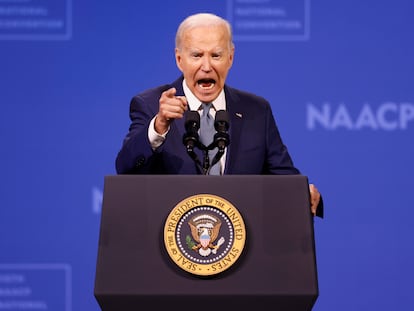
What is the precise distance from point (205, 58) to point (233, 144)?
0.86 ft

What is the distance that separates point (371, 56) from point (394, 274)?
3.33 feet

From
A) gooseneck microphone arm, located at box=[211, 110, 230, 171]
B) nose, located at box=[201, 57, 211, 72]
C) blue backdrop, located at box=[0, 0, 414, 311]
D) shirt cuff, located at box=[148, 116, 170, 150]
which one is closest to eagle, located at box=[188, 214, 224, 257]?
gooseneck microphone arm, located at box=[211, 110, 230, 171]

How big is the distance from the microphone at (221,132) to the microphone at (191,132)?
0.05 m

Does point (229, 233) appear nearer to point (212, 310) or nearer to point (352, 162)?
point (212, 310)

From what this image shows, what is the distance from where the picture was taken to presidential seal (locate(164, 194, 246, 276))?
1739mm

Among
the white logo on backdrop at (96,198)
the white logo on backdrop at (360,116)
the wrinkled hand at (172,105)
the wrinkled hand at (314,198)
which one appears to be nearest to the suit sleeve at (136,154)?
the wrinkled hand at (172,105)

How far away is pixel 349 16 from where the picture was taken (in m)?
3.53

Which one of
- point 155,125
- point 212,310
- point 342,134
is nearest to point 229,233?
Result: point 212,310

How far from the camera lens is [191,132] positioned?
1885 mm

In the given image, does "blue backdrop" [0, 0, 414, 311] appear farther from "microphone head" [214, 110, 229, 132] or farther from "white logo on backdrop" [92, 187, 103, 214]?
"microphone head" [214, 110, 229, 132]

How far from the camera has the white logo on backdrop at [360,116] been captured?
3.50 m

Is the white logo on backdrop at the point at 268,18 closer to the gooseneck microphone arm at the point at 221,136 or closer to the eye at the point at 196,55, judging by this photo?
the eye at the point at 196,55

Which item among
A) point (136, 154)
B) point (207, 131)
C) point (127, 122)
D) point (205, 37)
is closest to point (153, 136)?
point (136, 154)

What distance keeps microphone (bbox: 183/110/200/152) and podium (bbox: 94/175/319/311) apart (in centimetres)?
11
